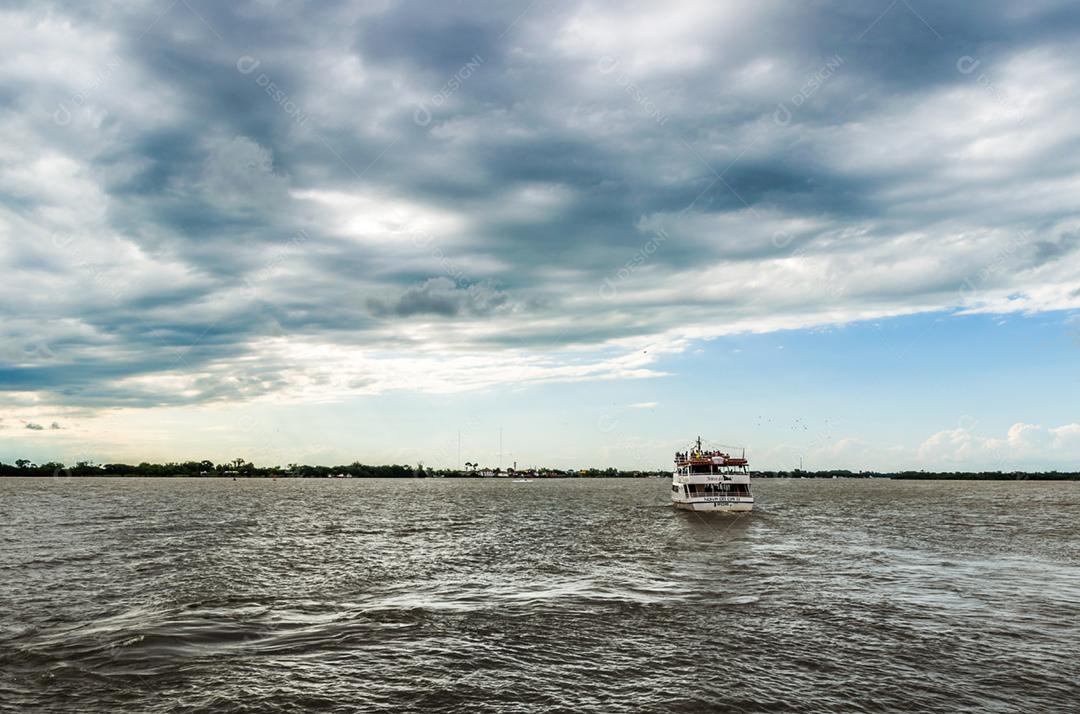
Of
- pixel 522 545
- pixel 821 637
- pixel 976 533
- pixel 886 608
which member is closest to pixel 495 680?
pixel 821 637

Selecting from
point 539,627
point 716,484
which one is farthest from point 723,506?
point 539,627

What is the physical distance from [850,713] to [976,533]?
48.7 meters

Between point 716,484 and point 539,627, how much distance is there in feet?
191

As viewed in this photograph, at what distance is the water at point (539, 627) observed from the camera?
49.8ft

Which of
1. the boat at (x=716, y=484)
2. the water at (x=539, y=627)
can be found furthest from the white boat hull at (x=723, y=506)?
the water at (x=539, y=627)

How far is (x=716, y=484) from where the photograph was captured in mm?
75875

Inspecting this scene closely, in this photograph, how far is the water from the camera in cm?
1516

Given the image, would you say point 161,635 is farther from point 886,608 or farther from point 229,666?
point 886,608

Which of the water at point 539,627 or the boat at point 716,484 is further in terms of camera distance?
the boat at point 716,484

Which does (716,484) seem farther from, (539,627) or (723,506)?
(539,627)

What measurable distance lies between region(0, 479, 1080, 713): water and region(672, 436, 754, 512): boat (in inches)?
1166

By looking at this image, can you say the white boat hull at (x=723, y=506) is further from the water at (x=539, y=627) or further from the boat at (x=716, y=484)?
the water at (x=539, y=627)

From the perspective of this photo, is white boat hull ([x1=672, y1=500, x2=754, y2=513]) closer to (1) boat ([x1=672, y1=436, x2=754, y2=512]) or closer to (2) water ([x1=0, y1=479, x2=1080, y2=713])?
(1) boat ([x1=672, y1=436, x2=754, y2=512])

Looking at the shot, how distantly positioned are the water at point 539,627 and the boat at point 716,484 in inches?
1166
